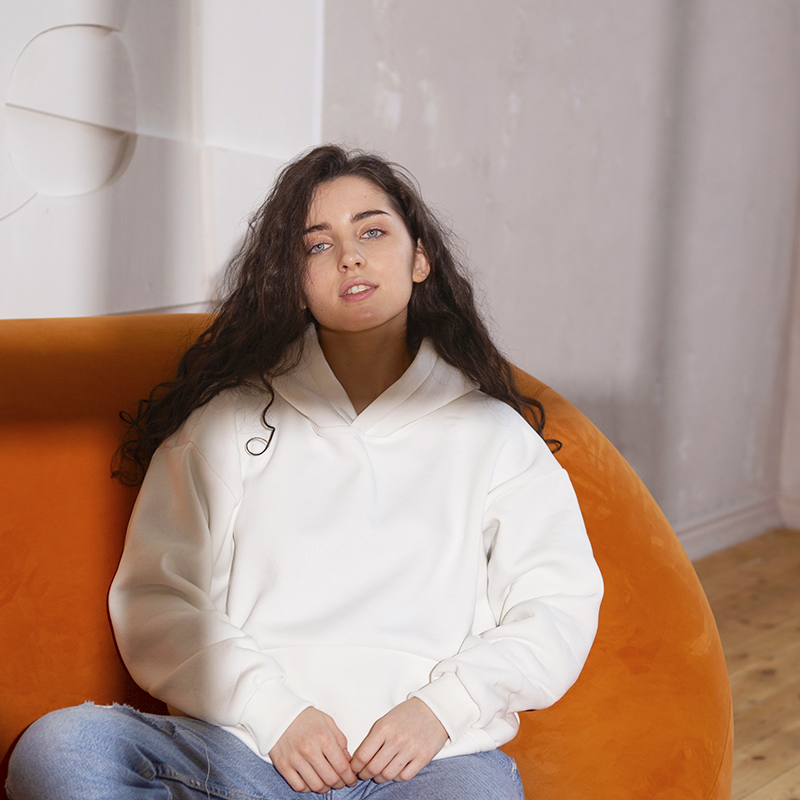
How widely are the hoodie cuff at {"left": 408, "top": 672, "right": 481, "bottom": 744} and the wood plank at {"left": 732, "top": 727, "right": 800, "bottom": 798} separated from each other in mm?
866

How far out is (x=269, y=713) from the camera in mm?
938

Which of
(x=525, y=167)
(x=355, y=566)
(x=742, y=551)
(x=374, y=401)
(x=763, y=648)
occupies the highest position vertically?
(x=525, y=167)

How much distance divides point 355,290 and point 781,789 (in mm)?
1216

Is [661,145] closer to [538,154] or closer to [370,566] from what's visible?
[538,154]

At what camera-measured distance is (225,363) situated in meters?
1.20

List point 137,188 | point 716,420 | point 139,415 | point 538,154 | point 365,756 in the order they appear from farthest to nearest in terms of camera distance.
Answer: point 716,420, point 538,154, point 137,188, point 139,415, point 365,756

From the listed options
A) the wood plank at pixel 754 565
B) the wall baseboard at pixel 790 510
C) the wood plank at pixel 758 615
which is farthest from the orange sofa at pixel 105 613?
the wall baseboard at pixel 790 510

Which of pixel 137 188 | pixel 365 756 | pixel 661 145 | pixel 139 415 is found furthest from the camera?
pixel 661 145

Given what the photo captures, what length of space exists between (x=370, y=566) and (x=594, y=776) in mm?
347

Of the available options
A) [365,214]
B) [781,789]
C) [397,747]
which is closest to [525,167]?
[365,214]

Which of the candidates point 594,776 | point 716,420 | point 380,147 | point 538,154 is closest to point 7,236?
point 380,147

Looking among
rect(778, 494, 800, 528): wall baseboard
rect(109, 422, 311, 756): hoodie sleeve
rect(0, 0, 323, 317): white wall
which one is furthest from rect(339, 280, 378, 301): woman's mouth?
rect(778, 494, 800, 528): wall baseboard

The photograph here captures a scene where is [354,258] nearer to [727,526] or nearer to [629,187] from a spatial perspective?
[629,187]

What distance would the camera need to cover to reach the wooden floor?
5.43ft
